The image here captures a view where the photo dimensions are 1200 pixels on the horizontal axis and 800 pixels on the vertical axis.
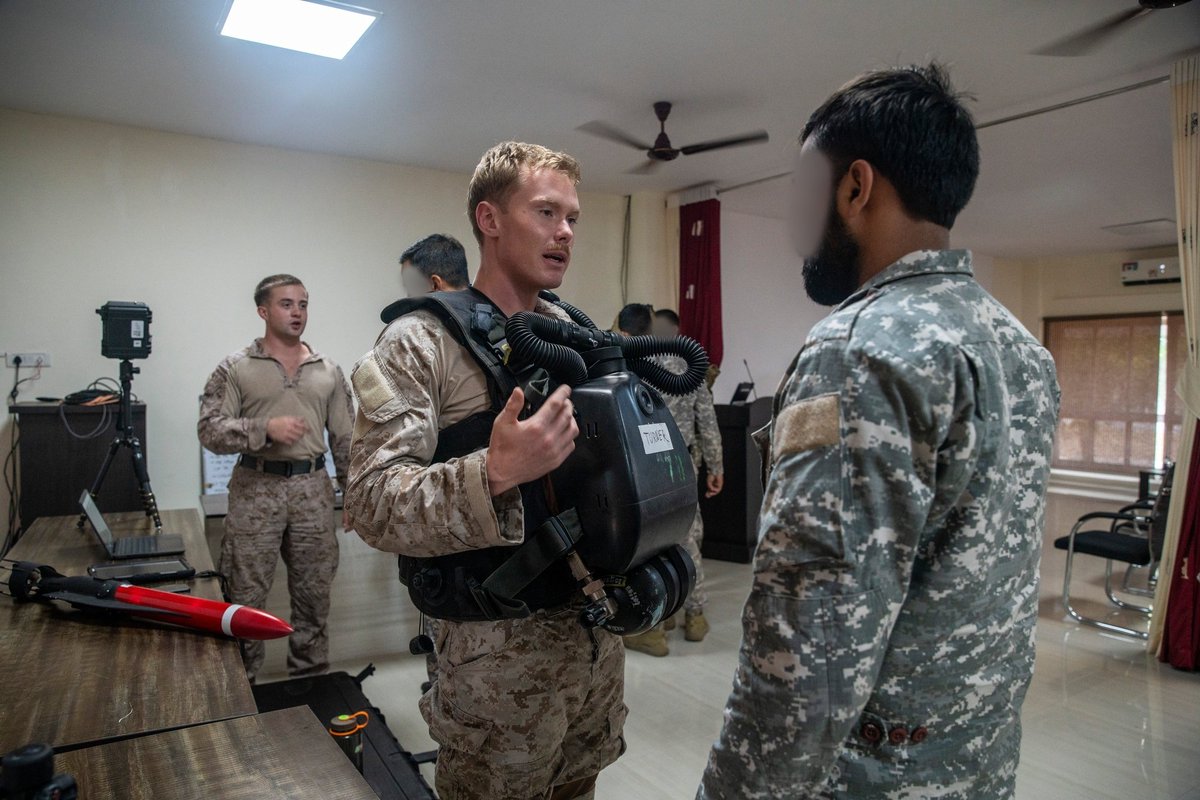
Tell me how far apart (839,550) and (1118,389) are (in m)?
11.2

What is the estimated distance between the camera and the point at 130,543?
204 centimetres

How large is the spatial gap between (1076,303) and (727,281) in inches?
228

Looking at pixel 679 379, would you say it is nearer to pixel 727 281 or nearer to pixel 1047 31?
pixel 1047 31

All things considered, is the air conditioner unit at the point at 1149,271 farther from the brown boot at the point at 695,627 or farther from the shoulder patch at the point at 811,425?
the shoulder patch at the point at 811,425

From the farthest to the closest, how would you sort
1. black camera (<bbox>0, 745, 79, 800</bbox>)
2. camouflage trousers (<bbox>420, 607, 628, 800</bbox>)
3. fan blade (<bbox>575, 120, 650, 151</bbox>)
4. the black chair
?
fan blade (<bbox>575, 120, 650, 151</bbox>) < the black chair < camouflage trousers (<bbox>420, 607, 628, 800</bbox>) < black camera (<bbox>0, 745, 79, 800</bbox>)

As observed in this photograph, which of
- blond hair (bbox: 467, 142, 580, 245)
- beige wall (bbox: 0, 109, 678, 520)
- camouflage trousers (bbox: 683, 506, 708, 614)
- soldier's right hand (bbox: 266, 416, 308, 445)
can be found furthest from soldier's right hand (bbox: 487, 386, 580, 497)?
beige wall (bbox: 0, 109, 678, 520)

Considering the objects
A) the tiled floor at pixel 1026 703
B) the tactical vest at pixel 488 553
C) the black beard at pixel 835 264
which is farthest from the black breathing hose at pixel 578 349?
the tiled floor at pixel 1026 703

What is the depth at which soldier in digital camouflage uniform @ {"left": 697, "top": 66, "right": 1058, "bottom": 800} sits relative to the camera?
0.73m

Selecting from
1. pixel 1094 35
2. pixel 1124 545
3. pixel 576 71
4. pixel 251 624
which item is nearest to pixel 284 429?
pixel 251 624

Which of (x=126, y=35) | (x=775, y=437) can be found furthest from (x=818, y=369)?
(x=126, y=35)

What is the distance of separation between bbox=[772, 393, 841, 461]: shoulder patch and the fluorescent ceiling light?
123 inches

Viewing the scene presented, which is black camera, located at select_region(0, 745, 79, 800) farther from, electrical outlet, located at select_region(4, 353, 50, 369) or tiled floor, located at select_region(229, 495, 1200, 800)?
electrical outlet, located at select_region(4, 353, 50, 369)

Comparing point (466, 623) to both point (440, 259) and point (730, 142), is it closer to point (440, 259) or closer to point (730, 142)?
point (440, 259)

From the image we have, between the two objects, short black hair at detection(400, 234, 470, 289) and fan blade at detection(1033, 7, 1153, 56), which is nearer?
short black hair at detection(400, 234, 470, 289)
